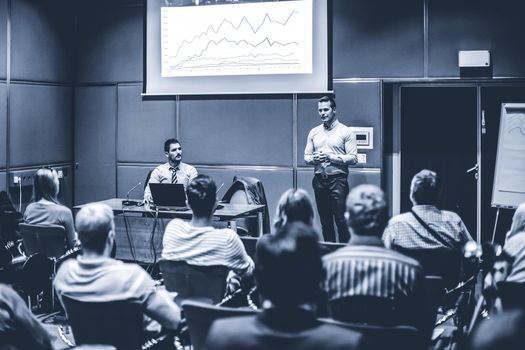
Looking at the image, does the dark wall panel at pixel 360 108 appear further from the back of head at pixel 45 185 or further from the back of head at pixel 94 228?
the back of head at pixel 94 228

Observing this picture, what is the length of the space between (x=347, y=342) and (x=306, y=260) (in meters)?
0.27

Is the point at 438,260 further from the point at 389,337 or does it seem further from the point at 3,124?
the point at 3,124

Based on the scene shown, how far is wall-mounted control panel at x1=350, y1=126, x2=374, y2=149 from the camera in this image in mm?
6809

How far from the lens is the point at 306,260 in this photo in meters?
1.88

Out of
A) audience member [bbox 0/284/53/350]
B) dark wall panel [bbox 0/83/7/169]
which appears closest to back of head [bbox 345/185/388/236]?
audience member [bbox 0/284/53/350]

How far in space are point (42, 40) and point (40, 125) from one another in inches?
37.5

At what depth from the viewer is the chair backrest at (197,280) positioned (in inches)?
124

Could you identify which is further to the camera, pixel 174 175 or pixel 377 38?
pixel 377 38

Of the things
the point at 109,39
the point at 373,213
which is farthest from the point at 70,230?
the point at 109,39

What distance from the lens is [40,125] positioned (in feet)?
24.2

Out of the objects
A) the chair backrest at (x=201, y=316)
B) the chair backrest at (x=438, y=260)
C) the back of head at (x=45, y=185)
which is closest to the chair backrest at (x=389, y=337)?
the chair backrest at (x=201, y=316)

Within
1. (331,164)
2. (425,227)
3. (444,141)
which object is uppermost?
(444,141)

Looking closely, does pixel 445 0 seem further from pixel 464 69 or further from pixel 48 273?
pixel 48 273

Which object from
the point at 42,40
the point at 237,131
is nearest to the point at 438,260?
the point at 237,131
